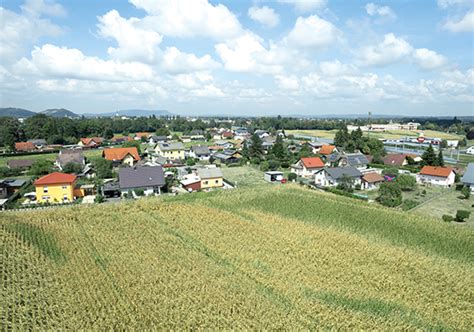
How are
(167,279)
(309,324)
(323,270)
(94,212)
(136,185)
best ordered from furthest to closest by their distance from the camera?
(136,185)
(94,212)
(323,270)
(167,279)
(309,324)

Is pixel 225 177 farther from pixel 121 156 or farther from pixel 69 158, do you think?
pixel 69 158

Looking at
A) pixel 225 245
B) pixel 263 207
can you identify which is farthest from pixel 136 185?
pixel 225 245

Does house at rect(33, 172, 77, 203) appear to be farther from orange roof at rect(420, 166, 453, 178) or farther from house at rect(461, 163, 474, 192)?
house at rect(461, 163, 474, 192)

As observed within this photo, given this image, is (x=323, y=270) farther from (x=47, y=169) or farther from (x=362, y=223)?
(x=47, y=169)

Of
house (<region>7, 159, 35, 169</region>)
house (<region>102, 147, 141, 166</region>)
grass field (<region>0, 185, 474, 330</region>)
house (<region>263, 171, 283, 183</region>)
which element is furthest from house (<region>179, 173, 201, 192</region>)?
house (<region>7, 159, 35, 169</region>)

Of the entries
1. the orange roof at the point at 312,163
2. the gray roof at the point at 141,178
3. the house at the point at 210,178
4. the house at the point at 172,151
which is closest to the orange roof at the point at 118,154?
the house at the point at 172,151

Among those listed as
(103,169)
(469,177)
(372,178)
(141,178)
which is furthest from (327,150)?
(103,169)
